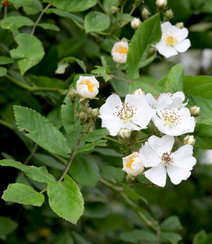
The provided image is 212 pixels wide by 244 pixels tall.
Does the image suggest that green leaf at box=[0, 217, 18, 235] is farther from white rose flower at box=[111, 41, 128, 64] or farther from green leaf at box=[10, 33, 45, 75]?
white rose flower at box=[111, 41, 128, 64]

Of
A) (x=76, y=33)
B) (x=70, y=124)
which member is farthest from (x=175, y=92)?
(x=76, y=33)

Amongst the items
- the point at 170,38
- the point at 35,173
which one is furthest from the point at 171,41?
the point at 35,173

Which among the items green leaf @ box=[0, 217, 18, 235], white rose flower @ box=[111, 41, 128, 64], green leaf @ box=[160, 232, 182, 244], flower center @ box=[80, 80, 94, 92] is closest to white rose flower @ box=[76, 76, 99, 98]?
flower center @ box=[80, 80, 94, 92]

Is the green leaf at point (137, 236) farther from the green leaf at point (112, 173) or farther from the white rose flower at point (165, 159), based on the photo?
the white rose flower at point (165, 159)

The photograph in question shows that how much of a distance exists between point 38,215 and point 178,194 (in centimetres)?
117

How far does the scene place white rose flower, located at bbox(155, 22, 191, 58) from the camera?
4.03ft

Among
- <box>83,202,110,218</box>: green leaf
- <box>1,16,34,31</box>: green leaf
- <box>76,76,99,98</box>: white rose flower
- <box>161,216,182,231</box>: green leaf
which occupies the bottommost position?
<box>161,216,182,231</box>: green leaf

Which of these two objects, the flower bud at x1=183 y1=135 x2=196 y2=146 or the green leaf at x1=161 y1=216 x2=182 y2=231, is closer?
the flower bud at x1=183 y1=135 x2=196 y2=146

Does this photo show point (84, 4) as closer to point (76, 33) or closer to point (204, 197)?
point (76, 33)

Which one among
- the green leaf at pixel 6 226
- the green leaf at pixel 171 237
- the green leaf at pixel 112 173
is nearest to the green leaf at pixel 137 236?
the green leaf at pixel 171 237

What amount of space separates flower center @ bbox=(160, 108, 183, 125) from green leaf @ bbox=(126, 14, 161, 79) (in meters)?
0.25

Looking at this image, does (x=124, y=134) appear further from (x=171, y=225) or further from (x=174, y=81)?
(x=171, y=225)

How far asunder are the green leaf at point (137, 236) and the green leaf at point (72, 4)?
110 centimetres

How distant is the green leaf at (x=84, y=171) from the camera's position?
108 centimetres
